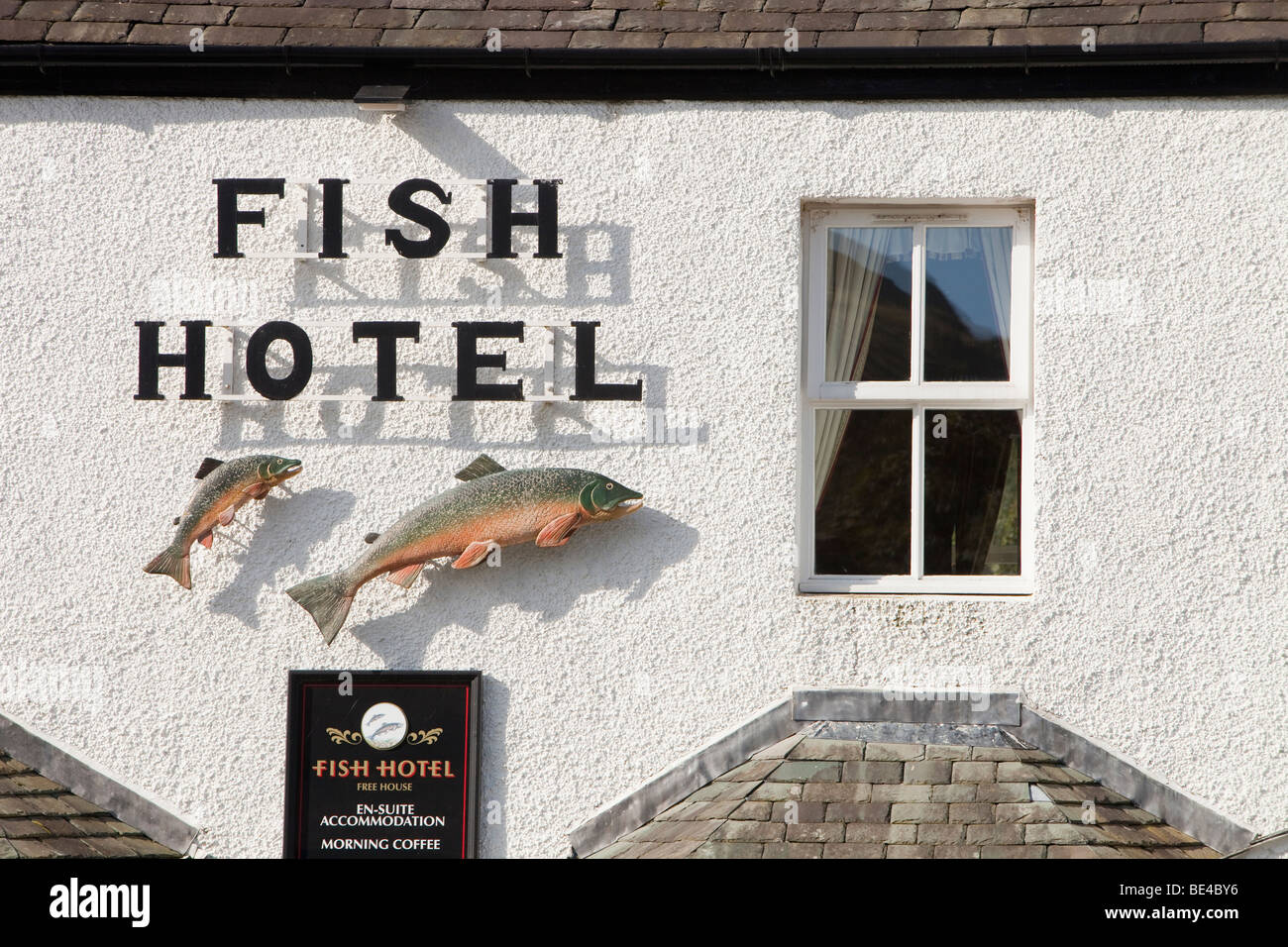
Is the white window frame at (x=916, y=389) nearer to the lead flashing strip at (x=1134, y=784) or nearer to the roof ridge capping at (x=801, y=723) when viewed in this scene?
the roof ridge capping at (x=801, y=723)


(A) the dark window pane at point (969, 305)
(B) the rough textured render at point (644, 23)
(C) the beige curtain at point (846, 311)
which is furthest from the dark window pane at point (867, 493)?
(B) the rough textured render at point (644, 23)

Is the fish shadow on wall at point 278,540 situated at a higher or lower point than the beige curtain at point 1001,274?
lower

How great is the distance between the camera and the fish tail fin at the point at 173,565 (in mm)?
5551

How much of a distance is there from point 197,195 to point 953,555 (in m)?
3.67

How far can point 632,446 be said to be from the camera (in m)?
5.61

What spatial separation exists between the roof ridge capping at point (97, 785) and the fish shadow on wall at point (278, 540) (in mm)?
838

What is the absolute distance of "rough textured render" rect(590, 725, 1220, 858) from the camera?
5023mm

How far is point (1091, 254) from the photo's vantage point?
220 inches

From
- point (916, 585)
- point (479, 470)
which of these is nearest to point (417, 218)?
point (479, 470)

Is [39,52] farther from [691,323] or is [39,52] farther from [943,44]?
[943,44]

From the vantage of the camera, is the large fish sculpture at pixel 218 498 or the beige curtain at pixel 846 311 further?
the beige curtain at pixel 846 311

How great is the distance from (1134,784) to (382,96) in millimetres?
4242

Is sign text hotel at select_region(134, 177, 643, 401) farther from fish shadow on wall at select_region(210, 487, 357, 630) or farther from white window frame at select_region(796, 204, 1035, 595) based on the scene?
white window frame at select_region(796, 204, 1035, 595)
